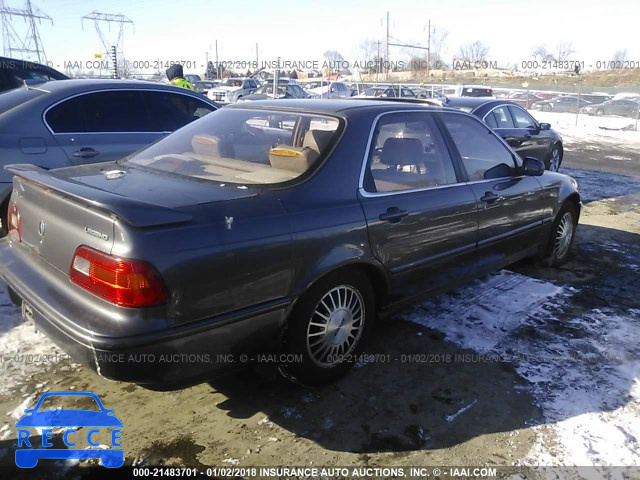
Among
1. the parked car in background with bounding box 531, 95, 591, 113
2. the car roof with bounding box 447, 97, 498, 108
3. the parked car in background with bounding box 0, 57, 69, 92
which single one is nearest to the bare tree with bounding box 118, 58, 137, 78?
the parked car in background with bounding box 531, 95, 591, 113

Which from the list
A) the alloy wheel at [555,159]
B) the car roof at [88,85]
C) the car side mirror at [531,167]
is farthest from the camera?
the alloy wheel at [555,159]

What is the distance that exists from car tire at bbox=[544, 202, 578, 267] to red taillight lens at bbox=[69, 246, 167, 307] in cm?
414

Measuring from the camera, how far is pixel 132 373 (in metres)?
2.24

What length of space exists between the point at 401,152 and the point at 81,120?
3220 millimetres

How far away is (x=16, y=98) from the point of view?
4891 mm

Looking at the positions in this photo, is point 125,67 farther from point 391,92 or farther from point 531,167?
point 531,167

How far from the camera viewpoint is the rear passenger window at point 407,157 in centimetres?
328

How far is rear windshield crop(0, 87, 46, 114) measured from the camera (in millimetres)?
4762

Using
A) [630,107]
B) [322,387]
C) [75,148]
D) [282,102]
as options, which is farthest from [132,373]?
[630,107]

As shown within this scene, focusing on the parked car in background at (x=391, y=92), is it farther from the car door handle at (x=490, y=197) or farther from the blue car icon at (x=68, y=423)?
the blue car icon at (x=68, y=423)

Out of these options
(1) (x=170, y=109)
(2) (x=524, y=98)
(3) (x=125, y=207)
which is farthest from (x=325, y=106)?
(2) (x=524, y=98)

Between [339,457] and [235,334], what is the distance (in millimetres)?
796

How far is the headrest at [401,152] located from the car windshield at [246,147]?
0.43 metres

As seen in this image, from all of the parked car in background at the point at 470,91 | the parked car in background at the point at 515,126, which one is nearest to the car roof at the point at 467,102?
the parked car in background at the point at 515,126
